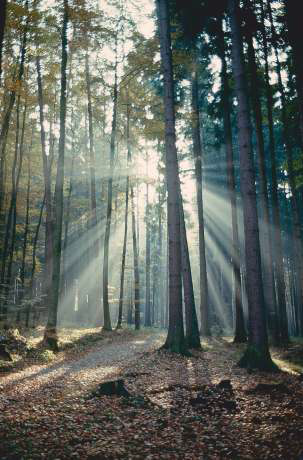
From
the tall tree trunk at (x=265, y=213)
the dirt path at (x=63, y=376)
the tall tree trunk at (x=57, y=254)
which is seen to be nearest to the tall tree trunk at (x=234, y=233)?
the tall tree trunk at (x=265, y=213)

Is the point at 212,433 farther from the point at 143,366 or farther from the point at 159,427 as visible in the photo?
the point at 143,366

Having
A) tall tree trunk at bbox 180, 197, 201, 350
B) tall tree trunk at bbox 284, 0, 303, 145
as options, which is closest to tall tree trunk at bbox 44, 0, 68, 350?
tall tree trunk at bbox 180, 197, 201, 350

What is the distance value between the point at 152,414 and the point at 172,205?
6.73 m

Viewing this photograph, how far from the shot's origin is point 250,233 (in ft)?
28.3

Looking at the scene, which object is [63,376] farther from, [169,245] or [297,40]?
[297,40]

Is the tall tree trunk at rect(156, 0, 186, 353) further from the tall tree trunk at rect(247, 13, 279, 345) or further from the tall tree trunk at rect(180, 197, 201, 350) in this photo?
the tall tree trunk at rect(247, 13, 279, 345)

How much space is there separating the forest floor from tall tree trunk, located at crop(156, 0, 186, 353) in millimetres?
1470

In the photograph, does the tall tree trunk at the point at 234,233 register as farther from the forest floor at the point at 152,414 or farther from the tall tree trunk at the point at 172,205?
the forest floor at the point at 152,414

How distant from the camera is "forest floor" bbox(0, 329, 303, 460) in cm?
392

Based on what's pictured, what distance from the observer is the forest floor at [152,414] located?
3.92 metres

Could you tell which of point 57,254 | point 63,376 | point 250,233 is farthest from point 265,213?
point 63,376

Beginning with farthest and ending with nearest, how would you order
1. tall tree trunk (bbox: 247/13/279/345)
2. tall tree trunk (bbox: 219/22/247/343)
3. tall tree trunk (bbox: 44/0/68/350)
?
tall tree trunk (bbox: 219/22/247/343) < tall tree trunk (bbox: 247/13/279/345) < tall tree trunk (bbox: 44/0/68/350)

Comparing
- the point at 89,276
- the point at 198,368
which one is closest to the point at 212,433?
the point at 198,368

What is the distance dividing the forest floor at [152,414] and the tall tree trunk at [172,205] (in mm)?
1470
